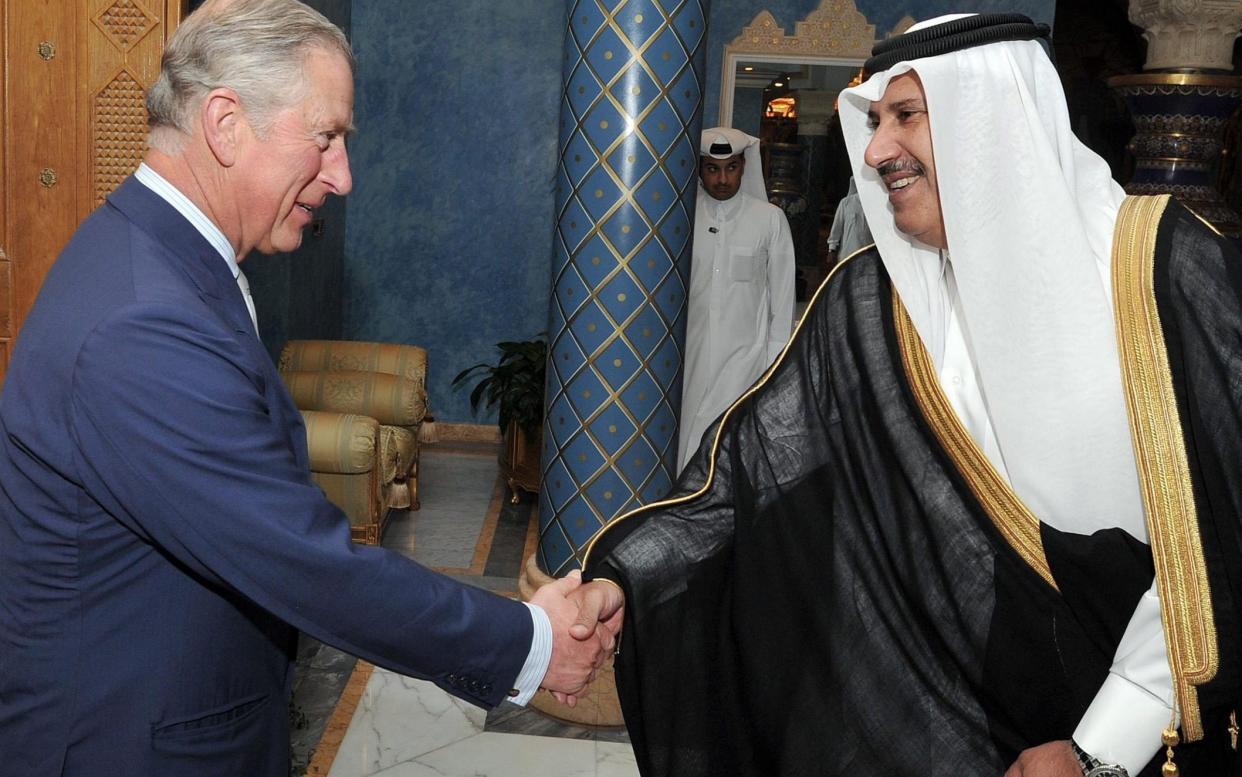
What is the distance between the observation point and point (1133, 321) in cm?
176

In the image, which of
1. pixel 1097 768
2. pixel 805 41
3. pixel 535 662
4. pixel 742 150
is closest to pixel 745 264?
pixel 742 150

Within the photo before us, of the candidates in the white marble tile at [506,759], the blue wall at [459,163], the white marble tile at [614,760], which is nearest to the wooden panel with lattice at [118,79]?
the white marble tile at [506,759]

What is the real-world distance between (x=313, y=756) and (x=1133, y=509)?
8.72 feet

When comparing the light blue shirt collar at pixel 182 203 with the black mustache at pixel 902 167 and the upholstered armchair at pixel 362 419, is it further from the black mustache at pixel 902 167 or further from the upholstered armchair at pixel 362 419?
the upholstered armchair at pixel 362 419

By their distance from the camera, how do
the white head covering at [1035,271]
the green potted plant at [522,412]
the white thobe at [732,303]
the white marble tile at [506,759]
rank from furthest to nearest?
the green potted plant at [522,412] → the white thobe at [732,303] → the white marble tile at [506,759] → the white head covering at [1035,271]

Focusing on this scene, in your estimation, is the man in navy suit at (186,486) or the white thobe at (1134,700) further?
the white thobe at (1134,700)

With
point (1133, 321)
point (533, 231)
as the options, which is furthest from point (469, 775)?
point (533, 231)

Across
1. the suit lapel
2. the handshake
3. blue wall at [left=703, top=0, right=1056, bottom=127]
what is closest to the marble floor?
the handshake

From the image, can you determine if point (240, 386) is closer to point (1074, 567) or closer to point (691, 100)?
point (1074, 567)

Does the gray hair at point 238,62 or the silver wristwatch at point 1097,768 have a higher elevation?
the gray hair at point 238,62

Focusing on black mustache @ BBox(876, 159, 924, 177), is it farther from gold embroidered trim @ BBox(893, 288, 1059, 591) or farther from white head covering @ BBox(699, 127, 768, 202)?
white head covering @ BBox(699, 127, 768, 202)

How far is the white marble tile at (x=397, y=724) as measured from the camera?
3676 millimetres

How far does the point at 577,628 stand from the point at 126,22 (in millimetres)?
2919

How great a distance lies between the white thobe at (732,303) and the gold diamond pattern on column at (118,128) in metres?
2.72
